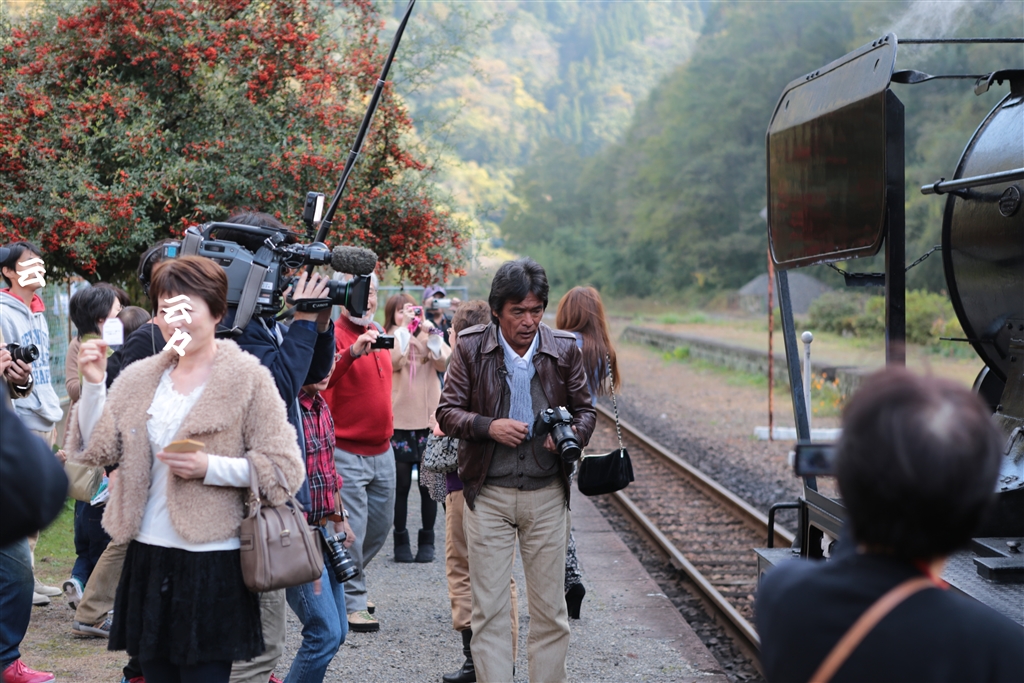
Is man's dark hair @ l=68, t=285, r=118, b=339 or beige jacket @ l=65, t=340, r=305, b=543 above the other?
man's dark hair @ l=68, t=285, r=118, b=339

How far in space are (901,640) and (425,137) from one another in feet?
28.8

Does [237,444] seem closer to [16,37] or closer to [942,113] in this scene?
[16,37]

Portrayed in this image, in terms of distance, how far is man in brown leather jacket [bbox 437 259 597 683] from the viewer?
4.12 metres

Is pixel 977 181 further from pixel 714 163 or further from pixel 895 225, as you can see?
pixel 714 163

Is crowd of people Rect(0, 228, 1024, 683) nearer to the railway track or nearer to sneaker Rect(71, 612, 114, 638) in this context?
sneaker Rect(71, 612, 114, 638)

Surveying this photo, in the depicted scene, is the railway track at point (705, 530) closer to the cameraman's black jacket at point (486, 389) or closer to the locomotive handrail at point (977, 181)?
the cameraman's black jacket at point (486, 389)

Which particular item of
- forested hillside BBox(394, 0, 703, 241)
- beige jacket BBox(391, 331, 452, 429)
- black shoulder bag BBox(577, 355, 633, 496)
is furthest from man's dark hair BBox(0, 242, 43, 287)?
forested hillside BBox(394, 0, 703, 241)

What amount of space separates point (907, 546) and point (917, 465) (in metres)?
0.14

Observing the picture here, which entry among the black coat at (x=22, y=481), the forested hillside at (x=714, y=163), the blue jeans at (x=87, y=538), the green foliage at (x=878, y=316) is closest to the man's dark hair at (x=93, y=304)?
the blue jeans at (x=87, y=538)

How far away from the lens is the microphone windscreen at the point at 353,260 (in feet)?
11.2

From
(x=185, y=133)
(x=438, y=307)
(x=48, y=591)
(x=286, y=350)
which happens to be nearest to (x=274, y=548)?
(x=286, y=350)

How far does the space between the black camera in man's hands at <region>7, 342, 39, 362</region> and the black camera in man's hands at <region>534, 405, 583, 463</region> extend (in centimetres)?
232

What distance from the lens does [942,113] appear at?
113 ft

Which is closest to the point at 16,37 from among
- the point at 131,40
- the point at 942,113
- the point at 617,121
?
the point at 131,40
